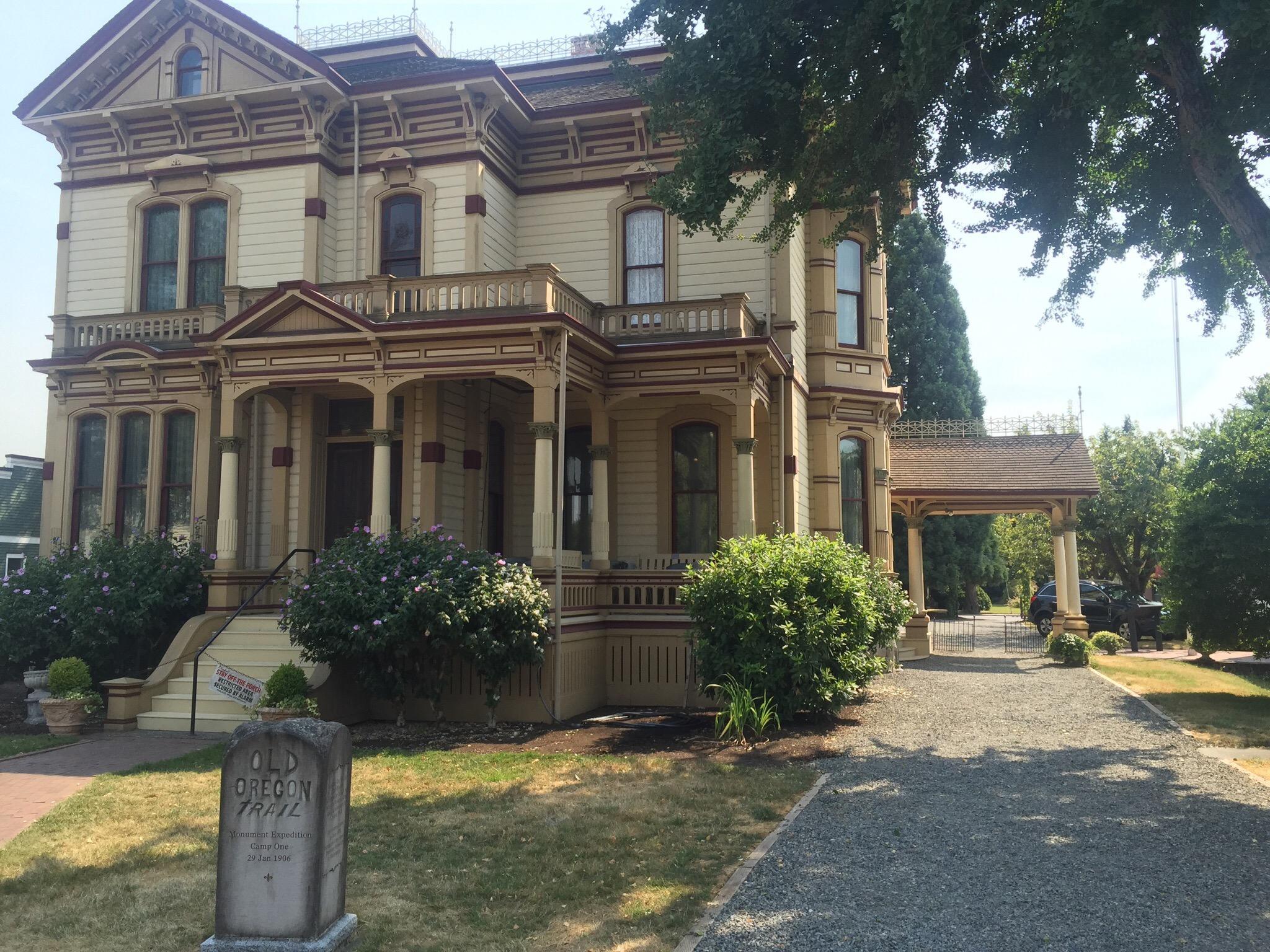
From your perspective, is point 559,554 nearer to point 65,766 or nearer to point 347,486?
point 347,486

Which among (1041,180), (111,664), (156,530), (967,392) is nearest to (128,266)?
(156,530)

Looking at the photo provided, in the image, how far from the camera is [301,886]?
5.59m

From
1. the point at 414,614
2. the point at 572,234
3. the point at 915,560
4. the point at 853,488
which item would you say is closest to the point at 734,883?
the point at 414,614

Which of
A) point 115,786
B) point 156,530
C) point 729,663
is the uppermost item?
point 156,530

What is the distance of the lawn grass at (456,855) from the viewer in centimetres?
607

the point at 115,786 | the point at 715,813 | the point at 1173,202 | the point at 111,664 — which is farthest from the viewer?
the point at 111,664

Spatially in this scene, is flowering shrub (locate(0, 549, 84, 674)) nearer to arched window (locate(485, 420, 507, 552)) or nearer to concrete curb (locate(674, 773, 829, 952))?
arched window (locate(485, 420, 507, 552))

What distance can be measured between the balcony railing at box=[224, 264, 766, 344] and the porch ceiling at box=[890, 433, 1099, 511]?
9501 millimetres

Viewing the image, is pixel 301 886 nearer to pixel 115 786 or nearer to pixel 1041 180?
pixel 115 786

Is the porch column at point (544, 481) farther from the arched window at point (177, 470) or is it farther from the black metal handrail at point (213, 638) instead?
the arched window at point (177, 470)

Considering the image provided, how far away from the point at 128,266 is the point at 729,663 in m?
13.9

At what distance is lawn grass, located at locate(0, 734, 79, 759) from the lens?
1202cm

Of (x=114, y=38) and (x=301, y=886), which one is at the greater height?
(x=114, y=38)

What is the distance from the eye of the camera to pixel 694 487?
733 inches
